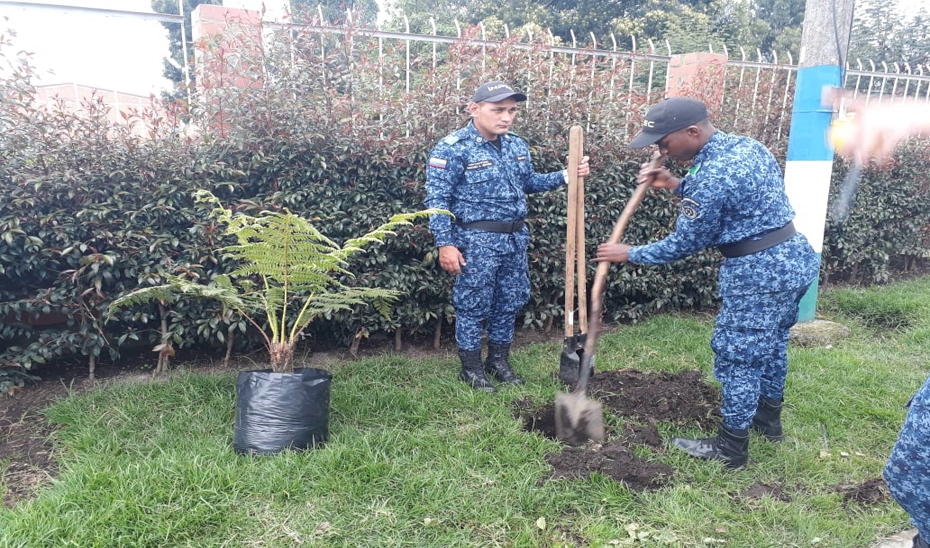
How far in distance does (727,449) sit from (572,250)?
4.94 feet

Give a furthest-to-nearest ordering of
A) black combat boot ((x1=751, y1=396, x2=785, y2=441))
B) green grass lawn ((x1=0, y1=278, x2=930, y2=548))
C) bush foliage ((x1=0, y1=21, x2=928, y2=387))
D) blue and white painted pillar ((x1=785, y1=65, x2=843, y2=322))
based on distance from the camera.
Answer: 1. blue and white painted pillar ((x1=785, y1=65, x2=843, y2=322))
2. bush foliage ((x1=0, y1=21, x2=928, y2=387))
3. black combat boot ((x1=751, y1=396, x2=785, y2=441))
4. green grass lawn ((x1=0, y1=278, x2=930, y2=548))

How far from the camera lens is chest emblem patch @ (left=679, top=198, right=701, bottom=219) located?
273cm

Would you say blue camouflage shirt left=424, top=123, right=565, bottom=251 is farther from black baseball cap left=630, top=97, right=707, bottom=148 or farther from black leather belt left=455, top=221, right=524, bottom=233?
black baseball cap left=630, top=97, right=707, bottom=148

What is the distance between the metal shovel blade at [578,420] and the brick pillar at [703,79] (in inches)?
141

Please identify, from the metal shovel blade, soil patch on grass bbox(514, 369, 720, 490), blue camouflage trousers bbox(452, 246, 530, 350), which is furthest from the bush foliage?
the metal shovel blade

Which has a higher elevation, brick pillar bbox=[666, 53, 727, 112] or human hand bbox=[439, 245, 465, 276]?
brick pillar bbox=[666, 53, 727, 112]

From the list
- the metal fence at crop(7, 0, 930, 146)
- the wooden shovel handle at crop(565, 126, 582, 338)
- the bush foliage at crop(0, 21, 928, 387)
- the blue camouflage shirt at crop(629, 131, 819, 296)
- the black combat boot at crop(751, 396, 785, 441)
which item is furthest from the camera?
the metal fence at crop(7, 0, 930, 146)

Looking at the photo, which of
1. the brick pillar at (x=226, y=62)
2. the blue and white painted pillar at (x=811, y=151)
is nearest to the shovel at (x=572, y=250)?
the blue and white painted pillar at (x=811, y=151)

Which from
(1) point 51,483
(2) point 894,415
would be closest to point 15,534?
(1) point 51,483

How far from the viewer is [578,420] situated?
10.2ft

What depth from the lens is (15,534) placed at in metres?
2.26

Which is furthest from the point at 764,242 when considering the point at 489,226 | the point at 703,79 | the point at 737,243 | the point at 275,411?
the point at 703,79

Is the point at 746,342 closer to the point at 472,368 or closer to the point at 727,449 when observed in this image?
the point at 727,449

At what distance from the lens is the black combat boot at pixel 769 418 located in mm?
3223
